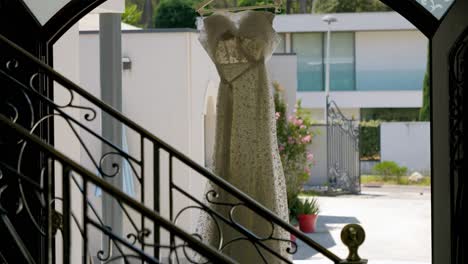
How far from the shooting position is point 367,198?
49.7 ft

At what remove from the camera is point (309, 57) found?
73.8 ft

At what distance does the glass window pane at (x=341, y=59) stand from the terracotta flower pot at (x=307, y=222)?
473 inches

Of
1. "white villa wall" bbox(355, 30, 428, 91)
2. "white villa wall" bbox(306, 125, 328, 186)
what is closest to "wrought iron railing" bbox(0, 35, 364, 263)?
"white villa wall" bbox(306, 125, 328, 186)

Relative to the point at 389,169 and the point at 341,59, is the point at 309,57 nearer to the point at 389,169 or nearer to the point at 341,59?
the point at 341,59

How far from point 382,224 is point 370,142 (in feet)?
27.4

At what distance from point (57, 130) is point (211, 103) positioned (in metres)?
5.43

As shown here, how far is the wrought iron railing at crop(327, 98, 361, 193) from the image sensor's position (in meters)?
16.0

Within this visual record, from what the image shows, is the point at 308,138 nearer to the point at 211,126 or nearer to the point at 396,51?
the point at 211,126

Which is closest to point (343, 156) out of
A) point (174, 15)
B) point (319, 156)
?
point (319, 156)

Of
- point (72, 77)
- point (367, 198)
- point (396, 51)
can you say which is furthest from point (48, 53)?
point (396, 51)

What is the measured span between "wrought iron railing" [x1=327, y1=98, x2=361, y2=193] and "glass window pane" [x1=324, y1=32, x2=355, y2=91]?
244 inches

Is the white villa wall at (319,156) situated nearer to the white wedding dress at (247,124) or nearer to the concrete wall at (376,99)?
the concrete wall at (376,99)

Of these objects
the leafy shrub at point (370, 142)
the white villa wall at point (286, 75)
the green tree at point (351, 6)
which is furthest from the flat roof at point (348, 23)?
the white villa wall at point (286, 75)

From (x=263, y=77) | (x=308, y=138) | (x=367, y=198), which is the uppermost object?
(x=263, y=77)
